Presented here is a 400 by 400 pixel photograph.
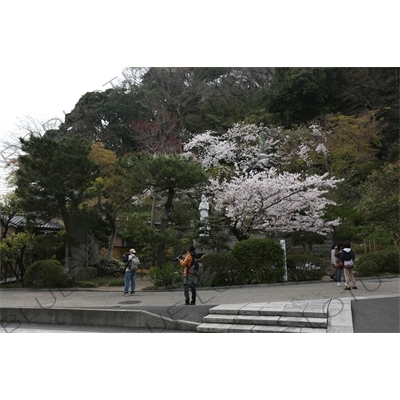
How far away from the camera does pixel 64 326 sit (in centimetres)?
892

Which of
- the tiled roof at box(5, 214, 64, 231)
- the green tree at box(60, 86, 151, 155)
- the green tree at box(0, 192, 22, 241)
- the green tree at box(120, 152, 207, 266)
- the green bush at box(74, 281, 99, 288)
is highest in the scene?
the green tree at box(60, 86, 151, 155)

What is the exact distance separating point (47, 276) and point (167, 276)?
15.2 ft

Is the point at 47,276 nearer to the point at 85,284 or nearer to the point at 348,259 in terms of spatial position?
the point at 85,284

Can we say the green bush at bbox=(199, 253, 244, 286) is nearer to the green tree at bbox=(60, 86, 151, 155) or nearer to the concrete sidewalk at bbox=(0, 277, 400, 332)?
the concrete sidewalk at bbox=(0, 277, 400, 332)

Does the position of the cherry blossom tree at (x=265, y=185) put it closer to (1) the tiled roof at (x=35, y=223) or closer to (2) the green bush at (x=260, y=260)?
(2) the green bush at (x=260, y=260)

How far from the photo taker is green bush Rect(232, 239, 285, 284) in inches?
551

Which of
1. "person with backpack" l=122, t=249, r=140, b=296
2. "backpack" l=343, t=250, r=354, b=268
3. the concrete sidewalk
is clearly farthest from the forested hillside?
"backpack" l=343, t=250, r=354, b=268

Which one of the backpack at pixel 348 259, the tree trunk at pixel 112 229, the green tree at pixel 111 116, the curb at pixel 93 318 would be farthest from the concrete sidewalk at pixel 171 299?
the green tree at pixel 111 116

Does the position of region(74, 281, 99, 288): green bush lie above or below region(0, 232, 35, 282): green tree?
below

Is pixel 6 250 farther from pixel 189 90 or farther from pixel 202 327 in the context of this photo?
pixel 189 90

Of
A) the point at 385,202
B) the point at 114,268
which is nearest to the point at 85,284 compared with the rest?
the point at 114,268

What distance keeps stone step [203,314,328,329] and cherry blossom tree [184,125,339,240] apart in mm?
8876

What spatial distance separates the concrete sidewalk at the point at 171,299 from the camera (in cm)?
857

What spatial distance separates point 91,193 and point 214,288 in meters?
7.20
